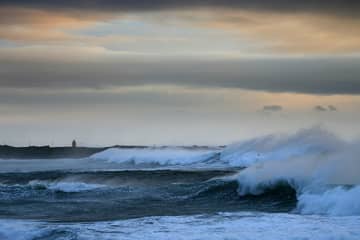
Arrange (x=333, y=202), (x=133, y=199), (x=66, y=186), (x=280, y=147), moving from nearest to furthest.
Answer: (x=333, y=202) < (x=133, y=199) < (x=66, y=186) < (x=280, y=147)

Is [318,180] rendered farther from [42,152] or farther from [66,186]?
[42,152]

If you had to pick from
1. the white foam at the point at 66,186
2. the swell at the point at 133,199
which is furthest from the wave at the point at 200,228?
A: the white foam at the point at 66,186

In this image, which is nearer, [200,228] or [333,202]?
[200,228]

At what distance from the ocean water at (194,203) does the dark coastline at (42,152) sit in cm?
5811

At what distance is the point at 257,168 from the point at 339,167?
5.32 meters

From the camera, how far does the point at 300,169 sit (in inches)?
1141

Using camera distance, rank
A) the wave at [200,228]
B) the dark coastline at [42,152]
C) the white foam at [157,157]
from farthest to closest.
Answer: the dark coastline at [42,152], the white foam at [157,157], the wave at [200,228]

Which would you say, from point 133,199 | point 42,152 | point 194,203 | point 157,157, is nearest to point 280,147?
point 157,157

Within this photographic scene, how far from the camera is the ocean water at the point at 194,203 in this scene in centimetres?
1758

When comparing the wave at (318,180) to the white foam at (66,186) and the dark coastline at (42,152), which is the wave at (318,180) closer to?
the white foam at (66,186)

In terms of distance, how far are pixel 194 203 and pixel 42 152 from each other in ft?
270

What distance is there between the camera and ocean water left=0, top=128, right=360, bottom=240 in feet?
57.7

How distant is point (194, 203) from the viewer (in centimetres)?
2612

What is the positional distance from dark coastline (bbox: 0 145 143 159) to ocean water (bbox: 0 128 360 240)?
2288 inches
